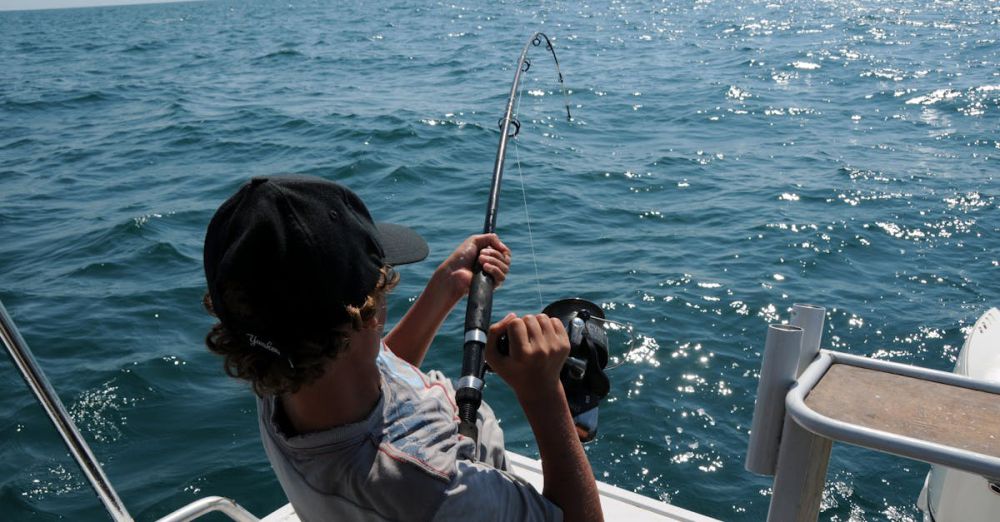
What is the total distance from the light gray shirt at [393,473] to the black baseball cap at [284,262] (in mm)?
173

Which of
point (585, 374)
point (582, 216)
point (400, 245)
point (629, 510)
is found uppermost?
point (400, 245)

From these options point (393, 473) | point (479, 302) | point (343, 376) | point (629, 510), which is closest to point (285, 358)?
point (343, 376)

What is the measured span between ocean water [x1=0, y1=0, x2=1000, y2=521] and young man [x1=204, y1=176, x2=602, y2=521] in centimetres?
270

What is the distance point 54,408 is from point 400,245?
2.26ft

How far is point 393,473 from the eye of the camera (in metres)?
1.37

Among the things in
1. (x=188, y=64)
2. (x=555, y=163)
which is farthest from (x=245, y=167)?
(x=188, y=64)

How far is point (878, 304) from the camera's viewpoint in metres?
5.73

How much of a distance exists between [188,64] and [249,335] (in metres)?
19.1

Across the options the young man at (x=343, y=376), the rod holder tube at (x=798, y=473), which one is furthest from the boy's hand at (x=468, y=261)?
the rod holder tube at (x=798, y=473)

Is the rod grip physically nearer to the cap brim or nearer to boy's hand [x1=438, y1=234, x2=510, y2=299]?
boy's hand [x1=438, y1=234, x2=510, y2=299]

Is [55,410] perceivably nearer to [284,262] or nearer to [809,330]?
[284,262]

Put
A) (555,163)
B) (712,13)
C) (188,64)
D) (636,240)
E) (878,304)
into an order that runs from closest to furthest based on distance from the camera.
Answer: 1. (878,304)
2. (636,240)
3. (555,163)
4. (188,64)
5. (712,13)

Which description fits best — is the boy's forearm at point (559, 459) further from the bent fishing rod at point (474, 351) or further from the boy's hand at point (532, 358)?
the bent fishing rod at point (474, 351)

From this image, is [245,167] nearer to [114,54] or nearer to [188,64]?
[188,64]
